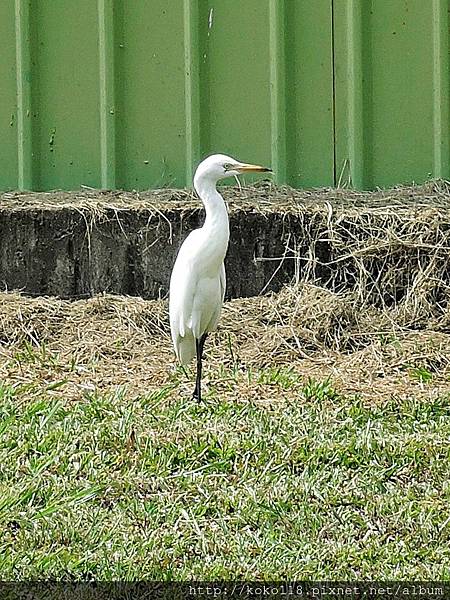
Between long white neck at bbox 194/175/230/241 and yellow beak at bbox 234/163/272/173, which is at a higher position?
yellow beak at bbox 234/163/272/173

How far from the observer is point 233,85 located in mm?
6809

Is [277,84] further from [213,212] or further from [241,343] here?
[213,212]

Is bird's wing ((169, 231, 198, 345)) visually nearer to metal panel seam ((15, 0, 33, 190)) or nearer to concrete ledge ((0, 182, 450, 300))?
concrete ledge ((0, 182, 450, 300))

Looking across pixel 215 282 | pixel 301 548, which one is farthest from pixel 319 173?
pixel 301 548

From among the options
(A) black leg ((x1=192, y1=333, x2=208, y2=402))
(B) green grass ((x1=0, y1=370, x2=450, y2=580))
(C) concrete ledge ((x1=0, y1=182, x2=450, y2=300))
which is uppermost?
(C) concrete ledge ((x1=0, y1=182, x2=450, y2=300))

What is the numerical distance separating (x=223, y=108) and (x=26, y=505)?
3.55 meters

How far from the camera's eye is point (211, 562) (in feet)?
11.4

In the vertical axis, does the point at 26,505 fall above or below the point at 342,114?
below

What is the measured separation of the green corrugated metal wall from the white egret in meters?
1.67

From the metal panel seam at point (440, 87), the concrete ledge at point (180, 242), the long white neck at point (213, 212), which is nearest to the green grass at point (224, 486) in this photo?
the long white neck at point (213, 212)

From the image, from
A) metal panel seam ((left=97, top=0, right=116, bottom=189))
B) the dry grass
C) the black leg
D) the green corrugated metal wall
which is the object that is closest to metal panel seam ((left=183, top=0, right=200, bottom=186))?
the green corrugated metal wall

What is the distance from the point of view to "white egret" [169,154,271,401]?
16.7 feet

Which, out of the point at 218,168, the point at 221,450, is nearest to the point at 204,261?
the point at 218,168

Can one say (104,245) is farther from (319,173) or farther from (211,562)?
(211,562)
